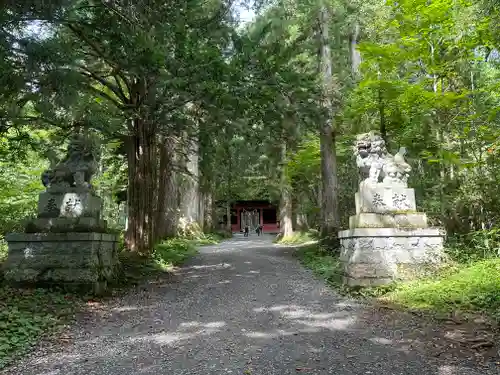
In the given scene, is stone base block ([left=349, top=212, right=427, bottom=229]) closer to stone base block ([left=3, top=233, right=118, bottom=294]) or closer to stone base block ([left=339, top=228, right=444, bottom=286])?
stone base block ([left=339, top=228, right=444, bottom=286])

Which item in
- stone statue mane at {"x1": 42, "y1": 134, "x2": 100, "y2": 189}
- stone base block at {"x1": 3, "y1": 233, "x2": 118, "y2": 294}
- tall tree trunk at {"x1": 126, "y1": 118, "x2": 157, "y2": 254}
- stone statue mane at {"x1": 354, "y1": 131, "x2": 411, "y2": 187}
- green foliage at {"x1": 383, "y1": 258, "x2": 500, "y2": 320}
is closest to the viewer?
green foliage at {"x1": 383, "y1": 258, "x2": 500, "y2": 320}

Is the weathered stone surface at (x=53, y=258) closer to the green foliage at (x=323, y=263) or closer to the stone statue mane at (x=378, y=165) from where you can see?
the green foliage at (x=323, y=263)

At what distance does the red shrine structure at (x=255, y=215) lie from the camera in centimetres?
4044

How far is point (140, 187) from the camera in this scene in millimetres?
9820

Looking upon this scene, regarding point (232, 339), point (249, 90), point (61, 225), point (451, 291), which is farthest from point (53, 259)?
point (451, 291)

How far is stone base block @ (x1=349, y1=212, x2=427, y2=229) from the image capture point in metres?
7.23

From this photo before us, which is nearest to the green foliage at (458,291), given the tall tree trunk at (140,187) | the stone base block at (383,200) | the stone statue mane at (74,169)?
the stone base block at (383,200)

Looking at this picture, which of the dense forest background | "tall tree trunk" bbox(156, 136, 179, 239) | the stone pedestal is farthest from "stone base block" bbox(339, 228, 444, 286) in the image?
"tall tree trunk" bbox(156, 136, 179, 239)

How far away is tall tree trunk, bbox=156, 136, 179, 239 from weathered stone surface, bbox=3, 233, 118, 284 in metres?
6.09

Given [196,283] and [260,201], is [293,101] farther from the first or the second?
[260,201]

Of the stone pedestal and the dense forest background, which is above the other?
the dense forest background

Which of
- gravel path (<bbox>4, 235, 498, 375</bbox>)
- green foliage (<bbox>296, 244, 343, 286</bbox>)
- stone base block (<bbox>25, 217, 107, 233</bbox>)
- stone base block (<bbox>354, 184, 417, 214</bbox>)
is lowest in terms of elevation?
gravel path (<bbox>4, 235, 498, 375</bbox>)

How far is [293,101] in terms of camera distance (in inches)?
336

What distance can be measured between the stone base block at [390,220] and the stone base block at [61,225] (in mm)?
4772
